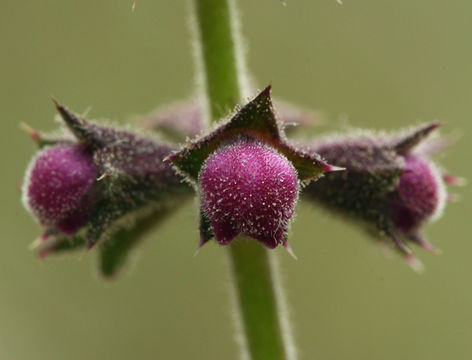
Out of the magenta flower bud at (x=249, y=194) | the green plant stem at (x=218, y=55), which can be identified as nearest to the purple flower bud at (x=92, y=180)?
the green plant stem at (x=218, y=55)

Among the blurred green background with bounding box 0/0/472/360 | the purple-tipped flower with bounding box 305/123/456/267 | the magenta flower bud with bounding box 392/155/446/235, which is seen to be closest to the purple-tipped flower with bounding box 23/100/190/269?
the purple-tipped flower with bounding box 305/123/456/267

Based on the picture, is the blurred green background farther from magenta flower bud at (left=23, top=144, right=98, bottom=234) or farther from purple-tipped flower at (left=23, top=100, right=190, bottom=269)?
magenta flower bud at (left=23, top=144, right=98, bottom=234)

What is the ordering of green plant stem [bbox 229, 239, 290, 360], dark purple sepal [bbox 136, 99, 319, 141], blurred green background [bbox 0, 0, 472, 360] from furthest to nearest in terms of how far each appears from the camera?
blurred green background [bbox 0, 0, 472, 360]
dark purple sepal [bbox 136, 99, 319, 141]
green plant stem [bbox 229, 239, 290, 360]

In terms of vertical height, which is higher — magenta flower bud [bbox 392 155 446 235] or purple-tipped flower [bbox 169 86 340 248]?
magenta flower bud [bbox 392 155 446 235]

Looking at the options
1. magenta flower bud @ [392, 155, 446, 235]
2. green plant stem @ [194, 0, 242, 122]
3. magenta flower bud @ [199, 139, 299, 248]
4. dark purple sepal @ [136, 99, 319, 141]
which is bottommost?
magenta flower bud @ [199, 139, 299, 248]

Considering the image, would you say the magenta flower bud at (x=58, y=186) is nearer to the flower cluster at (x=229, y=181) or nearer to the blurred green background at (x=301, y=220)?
the flower cluster at (x=229, y=181)
